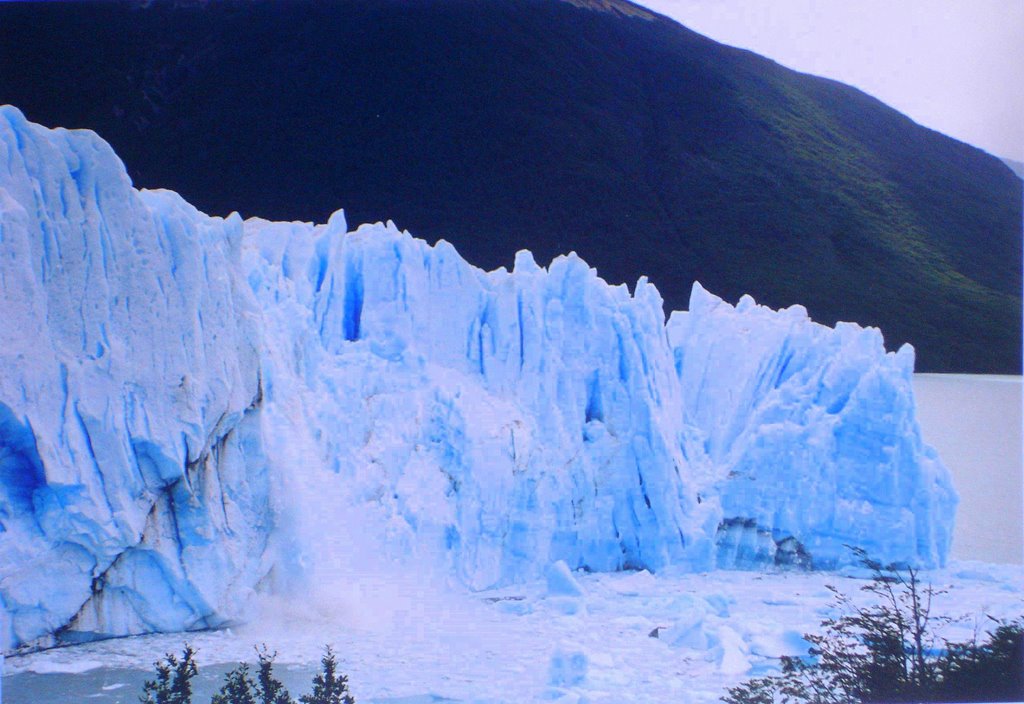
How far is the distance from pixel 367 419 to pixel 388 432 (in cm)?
12

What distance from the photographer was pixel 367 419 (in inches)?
192

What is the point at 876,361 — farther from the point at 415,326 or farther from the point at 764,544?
the point at 415,326

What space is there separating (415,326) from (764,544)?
220 cm

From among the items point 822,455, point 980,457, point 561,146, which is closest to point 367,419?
point 561,146

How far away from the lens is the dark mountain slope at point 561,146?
4684 millimetres

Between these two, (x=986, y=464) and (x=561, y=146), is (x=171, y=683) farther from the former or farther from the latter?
(x=986, y=464)

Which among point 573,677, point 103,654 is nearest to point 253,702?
point 103,654

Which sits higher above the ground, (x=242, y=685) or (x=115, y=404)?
(x=115, y=404)

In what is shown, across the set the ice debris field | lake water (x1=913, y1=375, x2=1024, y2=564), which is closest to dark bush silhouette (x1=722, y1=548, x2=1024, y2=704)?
the ice debris field

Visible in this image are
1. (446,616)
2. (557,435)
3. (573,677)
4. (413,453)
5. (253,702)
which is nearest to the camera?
(253,702)

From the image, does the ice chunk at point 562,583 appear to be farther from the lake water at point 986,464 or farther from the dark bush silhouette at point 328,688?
the lake water at point 986,464

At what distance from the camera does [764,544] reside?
17.8 feet

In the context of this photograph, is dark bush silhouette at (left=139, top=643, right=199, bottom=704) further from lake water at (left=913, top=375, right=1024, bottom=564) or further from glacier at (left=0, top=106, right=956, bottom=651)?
lake water at (left=913, top=375, right=1024, bottom=564)

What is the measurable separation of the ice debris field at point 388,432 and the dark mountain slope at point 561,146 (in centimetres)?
24
